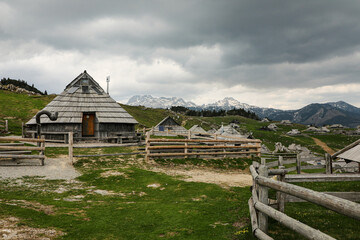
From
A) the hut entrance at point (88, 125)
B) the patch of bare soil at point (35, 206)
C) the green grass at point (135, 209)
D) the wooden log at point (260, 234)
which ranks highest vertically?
the hut entrance at point (88, 125)

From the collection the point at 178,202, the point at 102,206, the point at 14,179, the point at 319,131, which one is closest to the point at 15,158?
the point at 14,179

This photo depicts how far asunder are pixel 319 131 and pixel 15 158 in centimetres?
14181

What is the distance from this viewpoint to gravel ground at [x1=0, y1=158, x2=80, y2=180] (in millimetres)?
12609

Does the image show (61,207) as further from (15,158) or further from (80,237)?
(15,158)

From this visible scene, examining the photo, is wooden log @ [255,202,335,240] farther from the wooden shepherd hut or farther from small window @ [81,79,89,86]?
small window @ [81,79,89,86]

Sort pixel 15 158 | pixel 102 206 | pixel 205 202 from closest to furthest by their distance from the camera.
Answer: pixel 102 206, pixel 205 202, pixel 15 158

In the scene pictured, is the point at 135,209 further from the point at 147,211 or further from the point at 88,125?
the point at 88,125

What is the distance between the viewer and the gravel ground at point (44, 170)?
12609mm

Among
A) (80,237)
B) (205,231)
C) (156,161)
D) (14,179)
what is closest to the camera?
(80,237)

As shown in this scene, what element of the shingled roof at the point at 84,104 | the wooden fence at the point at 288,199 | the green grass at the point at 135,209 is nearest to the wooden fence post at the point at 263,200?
the wooden fence at the point at 288,199

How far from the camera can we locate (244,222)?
21.1 feet

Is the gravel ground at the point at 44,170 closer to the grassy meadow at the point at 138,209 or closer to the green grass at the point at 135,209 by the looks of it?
the grassy meadow at the point at 138,209

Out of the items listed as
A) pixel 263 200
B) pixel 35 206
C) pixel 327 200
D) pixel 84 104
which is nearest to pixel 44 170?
pixel 35 206

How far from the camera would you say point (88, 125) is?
30.9 meters
